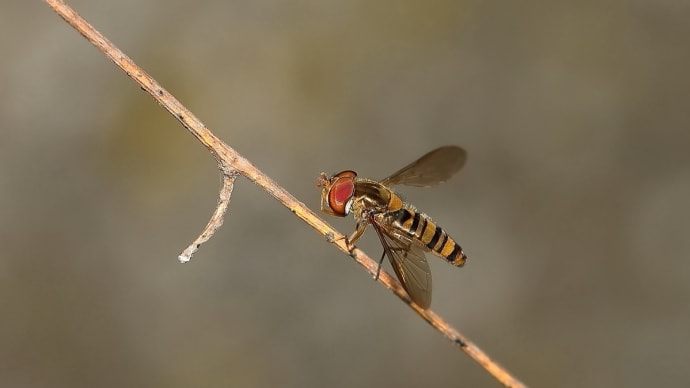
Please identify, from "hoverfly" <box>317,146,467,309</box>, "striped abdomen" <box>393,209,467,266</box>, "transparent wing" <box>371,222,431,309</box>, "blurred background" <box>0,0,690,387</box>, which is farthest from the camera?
"blurred background" <box>0,0,690,387</box>

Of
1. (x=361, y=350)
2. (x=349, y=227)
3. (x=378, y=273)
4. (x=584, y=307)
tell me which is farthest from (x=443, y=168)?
(x=584, y=307)

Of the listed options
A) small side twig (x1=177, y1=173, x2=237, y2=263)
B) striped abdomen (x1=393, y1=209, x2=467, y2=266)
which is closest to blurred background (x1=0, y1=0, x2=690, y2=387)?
striped abdomen (x1=393, y1=209, x2=467, y2=266)

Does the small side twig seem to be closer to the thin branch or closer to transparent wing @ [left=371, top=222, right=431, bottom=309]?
the thin branch

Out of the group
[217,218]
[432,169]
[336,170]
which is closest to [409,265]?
[432,169]

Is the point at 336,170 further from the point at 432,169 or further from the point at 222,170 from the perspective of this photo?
the point at 222,170

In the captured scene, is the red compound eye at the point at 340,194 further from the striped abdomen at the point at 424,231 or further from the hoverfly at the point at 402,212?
the striped abdomen at the point at 424,231

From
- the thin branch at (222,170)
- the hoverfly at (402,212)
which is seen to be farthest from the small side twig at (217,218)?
the hoverfly at (402,212)

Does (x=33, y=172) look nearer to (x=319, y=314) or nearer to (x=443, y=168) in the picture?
(x=319, y=314)
